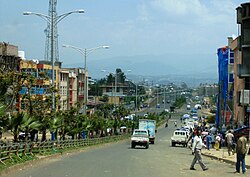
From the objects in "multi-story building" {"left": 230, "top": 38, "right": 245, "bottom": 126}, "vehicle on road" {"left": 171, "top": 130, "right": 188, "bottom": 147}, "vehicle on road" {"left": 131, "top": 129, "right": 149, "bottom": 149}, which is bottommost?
"vehicle on road" {"left": 171, "top": 130, "right": 188, "bottom": 147}

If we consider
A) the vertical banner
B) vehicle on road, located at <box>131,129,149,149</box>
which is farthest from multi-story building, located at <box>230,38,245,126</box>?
vehicle on road, located at <box>131,129,149,149</box>

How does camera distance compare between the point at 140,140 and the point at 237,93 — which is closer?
the point at 140,140

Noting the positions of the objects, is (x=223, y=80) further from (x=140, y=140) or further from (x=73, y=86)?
(x=73, y=86)

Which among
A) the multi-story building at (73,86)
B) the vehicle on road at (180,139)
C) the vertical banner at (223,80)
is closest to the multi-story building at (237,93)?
the vertical banner at (223,80)

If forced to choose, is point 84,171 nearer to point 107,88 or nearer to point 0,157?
point 0,157

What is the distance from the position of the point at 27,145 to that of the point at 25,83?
8.01 meters

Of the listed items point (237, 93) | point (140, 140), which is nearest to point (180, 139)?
point (237, 93)

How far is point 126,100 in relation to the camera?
163000mm

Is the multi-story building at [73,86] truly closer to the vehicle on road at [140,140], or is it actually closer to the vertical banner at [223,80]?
the vertical banner at [223,80]

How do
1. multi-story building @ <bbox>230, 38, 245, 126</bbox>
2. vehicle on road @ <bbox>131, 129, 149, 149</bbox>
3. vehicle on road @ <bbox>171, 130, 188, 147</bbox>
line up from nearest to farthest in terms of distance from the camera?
vehicle on road @ <bbox>131, 129, 149, 149</bbox> < vehicle on road @ <bbox>171, 130, 188, 147</bbox> < multi-story building @ <bbox>230, 38, 245, 126</bbox>

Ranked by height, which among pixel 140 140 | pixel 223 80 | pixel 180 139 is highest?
pixel 223 80

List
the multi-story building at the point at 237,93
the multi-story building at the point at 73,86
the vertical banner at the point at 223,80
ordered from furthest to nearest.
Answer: the multi-story building at the point at 73,86 < the vertical banner at the point at 223,80 < the multi-story building at the point at 237,93

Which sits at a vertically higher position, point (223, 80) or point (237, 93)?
point (223, 80)

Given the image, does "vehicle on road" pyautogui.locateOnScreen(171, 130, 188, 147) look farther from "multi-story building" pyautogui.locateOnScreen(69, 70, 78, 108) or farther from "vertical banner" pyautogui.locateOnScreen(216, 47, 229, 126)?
"multi-story building" pyautogui.locateOnScreen(69, 70, 78, 108)
